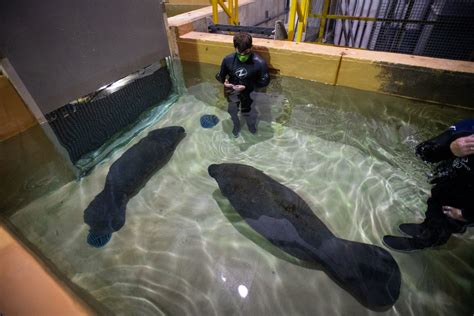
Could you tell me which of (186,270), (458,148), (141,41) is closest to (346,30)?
(141,41)

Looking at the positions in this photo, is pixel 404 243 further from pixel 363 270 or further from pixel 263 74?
pixel 263 74

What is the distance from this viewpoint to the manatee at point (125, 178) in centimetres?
333

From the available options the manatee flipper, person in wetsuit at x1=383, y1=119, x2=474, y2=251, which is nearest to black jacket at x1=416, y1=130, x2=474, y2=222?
person in wetsuit at x1=383, y1=119, x2=474, y2=251

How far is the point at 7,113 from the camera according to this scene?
151 inches

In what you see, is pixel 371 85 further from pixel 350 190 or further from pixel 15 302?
pixel 15 302

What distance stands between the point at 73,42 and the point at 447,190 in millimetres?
6054

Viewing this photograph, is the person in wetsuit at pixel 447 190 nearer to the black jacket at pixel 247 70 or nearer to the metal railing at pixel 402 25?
the black jacket at pixel 247 70

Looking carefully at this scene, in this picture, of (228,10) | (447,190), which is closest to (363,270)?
(447,190)

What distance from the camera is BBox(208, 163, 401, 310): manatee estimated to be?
2578 millimetres

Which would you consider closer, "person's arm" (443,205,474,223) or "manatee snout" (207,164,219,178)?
"person's arm" (443,205,474,223)

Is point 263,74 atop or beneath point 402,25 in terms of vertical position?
beneath

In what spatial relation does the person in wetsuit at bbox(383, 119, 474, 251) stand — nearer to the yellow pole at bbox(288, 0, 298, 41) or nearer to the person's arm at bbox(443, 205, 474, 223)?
the person's arm at bbox(443, 205, 474, 223)

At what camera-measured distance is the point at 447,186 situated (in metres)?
2.55

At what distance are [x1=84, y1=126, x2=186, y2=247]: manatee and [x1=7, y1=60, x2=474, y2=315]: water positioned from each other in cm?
13
